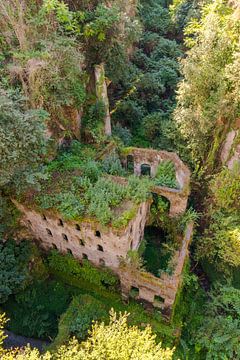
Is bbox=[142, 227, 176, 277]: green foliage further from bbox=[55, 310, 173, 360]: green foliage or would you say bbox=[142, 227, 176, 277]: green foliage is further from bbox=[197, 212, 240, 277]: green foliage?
bbox=[55, 310, 173, 360]: green foliage

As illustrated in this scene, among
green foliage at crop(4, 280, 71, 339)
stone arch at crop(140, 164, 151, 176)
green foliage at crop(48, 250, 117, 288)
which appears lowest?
green foliage at crop(4, 280, 71, 339)

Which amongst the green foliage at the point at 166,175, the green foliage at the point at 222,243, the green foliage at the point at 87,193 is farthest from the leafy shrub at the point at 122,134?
the green foliage at the point at 222,243

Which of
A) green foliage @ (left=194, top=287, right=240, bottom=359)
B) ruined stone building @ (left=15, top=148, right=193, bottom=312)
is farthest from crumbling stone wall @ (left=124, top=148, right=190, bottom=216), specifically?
green foliage @ (left=194, top=287, right=240, bottom=359)

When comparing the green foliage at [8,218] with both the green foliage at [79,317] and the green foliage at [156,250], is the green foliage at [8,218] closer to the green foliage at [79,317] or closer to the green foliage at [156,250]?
the green foliage at [79,317]

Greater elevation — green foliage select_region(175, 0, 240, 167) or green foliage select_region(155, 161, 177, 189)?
green foliage select_region(175, 0, 240, 167)

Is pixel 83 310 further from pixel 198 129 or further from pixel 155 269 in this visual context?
pixel 198 129

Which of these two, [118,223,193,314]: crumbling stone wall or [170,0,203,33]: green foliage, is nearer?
[118,223,193,314]: crumbling stone wall

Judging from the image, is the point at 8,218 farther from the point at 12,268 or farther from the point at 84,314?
the point at 84,314
